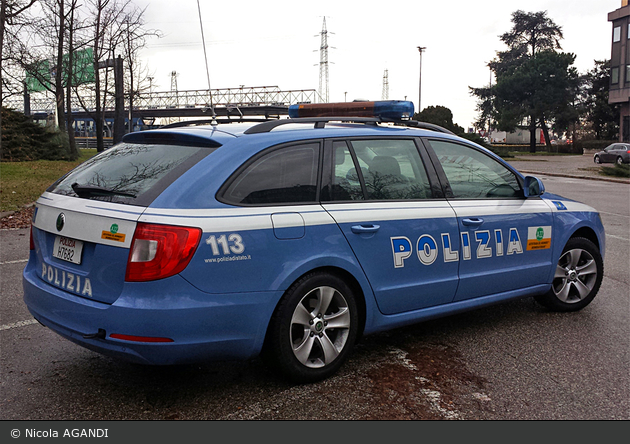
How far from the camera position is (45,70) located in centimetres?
2762

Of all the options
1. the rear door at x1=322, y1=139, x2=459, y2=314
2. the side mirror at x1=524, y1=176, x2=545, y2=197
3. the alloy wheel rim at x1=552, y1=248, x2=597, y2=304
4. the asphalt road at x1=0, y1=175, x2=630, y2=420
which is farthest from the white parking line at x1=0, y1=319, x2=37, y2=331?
the alloy wheel rim at x1=552, y1=248, x2=597, y2=304

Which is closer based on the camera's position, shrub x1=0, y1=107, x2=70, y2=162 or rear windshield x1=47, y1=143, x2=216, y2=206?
rear windshield x1=47, y1=143, x2=216, y2=206

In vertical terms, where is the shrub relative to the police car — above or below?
above

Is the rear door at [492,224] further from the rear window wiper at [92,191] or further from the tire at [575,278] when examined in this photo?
the rear window wiper at [92,191]

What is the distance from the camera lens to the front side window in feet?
Result: 15.3

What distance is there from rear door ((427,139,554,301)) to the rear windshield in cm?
191

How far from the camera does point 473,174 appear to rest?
4852 millimetres

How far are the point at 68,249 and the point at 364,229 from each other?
5.77 feet

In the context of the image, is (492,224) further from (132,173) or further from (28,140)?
(28,140)

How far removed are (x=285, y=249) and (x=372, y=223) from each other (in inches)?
28.0

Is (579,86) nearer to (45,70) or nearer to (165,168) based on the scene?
(45,70)

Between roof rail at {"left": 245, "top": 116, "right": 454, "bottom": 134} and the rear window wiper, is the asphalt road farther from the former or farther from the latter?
roof rail at {"left": 245, "top": 116, "right": 454, "bottom": 134}

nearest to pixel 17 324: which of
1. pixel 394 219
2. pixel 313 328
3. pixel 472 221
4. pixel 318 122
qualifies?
pixel 313 328

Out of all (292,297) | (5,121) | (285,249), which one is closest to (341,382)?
(292,297)
